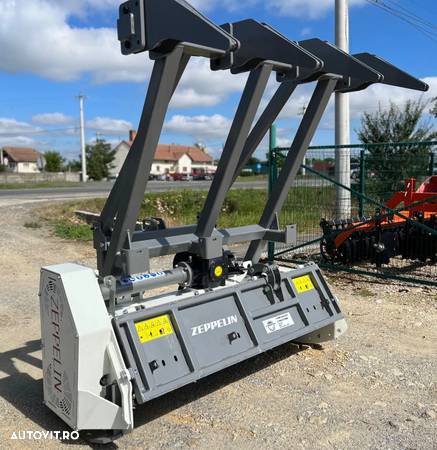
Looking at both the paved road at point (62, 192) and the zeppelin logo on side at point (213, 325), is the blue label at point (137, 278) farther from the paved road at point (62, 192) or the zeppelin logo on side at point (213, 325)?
the paved road at point (62, 192)

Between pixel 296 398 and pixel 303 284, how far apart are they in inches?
45.1

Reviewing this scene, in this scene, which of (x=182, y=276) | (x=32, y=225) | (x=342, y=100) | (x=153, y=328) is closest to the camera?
(x=153, y=328)

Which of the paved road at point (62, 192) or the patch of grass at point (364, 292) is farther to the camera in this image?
the paved road at point (62, 192)

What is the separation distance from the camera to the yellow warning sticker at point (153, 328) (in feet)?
11.8

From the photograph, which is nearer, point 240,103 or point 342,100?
point 240,103

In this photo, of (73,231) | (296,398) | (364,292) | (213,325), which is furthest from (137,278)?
(73,231)

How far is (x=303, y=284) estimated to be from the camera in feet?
15.9

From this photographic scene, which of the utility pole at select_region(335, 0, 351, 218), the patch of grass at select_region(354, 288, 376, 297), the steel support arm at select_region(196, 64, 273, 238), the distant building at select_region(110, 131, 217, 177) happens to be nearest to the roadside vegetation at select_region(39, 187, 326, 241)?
the utility pole at select_region(335, 0, 351, 218)

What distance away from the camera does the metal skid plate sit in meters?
3.53

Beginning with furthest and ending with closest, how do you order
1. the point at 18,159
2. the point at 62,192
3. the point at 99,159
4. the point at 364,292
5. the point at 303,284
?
the point at 18,159 < the point at 99,159 < the point at 62,192 < the point at 364,292 < the point at 303,284

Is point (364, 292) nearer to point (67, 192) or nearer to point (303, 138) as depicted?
point (303, 138)

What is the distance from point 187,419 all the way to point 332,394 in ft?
3.91

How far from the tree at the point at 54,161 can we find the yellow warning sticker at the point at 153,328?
8070 centimetres

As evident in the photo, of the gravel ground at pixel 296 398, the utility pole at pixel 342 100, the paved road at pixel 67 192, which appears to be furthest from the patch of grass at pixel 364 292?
the paved road at pixel 67 192
